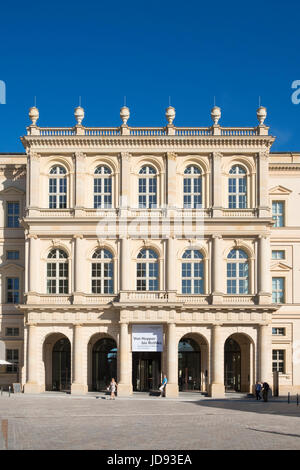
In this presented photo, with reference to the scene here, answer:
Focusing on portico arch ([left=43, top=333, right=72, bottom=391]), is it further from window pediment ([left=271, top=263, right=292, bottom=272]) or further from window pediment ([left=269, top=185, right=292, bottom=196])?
window pediment ([left=269, top=185, right=292, bottom=196])

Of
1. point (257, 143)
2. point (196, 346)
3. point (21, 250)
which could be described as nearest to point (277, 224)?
point (257, 143)

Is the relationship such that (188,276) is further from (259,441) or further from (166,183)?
(259,441)

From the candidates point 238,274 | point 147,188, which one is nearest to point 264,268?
point 238,274

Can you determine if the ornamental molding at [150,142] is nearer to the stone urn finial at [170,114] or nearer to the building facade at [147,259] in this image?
the building facade at [147,259]

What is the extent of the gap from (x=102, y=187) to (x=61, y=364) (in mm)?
14496

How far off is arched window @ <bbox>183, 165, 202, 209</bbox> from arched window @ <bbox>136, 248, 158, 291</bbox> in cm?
491

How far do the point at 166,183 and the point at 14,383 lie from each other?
1928cm

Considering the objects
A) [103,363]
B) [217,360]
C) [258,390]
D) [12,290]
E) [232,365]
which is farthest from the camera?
[12,290]

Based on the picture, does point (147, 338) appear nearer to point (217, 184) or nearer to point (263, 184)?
point (217, 184)

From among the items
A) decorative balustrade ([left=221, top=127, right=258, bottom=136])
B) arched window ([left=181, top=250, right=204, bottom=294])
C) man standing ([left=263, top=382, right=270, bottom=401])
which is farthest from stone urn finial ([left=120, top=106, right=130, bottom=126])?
man standing ([left=263, top=382, right=270, bottom=401])

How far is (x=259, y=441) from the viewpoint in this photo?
95.3 ft

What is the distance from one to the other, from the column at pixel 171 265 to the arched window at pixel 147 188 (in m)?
3.37

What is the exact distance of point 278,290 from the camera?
63250mm

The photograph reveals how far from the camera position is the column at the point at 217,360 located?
185 feet
